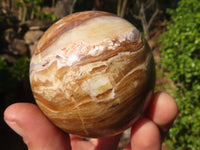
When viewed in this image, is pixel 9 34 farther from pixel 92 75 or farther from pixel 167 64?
pixel 92 75

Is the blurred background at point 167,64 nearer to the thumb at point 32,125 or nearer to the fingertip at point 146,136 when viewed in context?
the fingertip at point 146,136

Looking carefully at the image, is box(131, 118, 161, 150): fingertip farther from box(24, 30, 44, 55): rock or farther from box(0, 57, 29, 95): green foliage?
box(24, 30, 44, 55): rock

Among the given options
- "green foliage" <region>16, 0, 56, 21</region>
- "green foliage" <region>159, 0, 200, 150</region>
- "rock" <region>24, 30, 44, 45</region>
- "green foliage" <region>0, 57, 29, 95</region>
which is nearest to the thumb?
"green foliage" <region>159, 0, 200, 150</region>

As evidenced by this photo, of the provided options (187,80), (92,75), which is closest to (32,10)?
(187,80)

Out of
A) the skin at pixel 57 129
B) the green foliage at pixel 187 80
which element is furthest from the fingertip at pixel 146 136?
the green foliage at pixel 187 80

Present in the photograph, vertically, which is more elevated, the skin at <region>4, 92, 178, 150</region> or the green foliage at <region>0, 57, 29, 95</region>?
the skin at <region>4, 92, 178, 150</region>

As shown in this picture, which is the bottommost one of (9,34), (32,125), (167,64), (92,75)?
(9,34)

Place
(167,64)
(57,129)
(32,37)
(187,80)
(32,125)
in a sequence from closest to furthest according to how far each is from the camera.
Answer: (32,125)
(57,129)
(187,80)
(167,64)
(32,37)

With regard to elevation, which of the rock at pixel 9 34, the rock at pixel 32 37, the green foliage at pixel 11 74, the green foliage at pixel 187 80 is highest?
the green foliage at pixel 187 80
